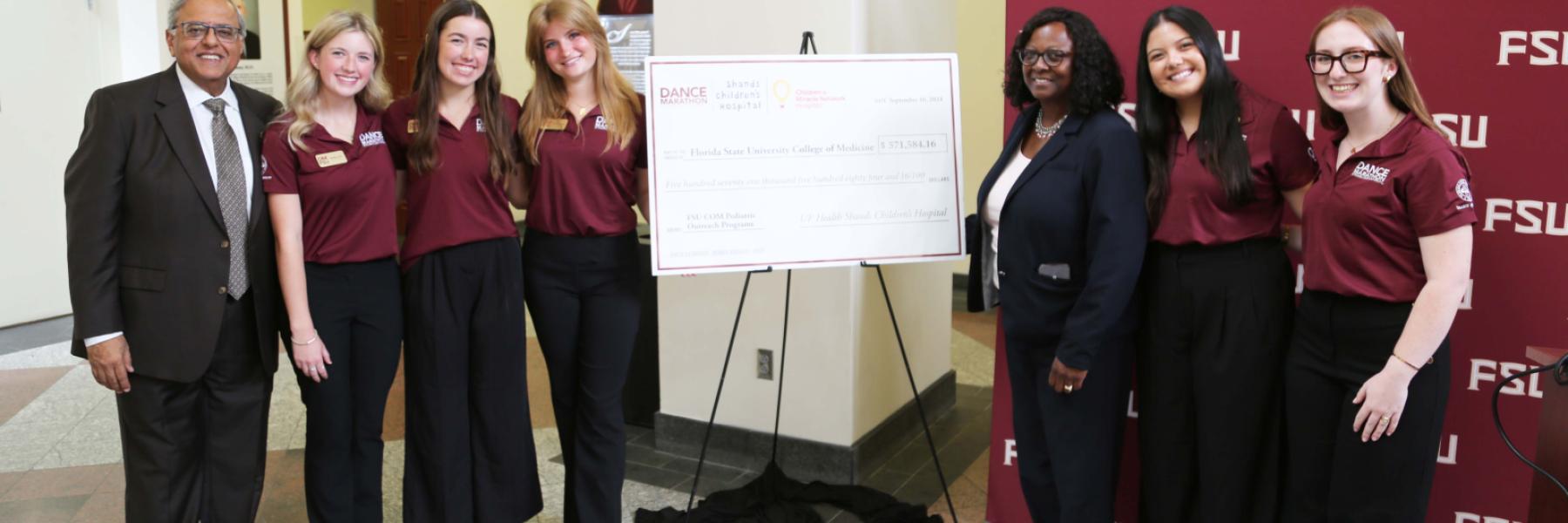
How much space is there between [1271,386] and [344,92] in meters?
2.18

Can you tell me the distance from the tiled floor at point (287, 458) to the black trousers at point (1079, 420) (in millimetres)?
823

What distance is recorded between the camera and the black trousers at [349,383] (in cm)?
258

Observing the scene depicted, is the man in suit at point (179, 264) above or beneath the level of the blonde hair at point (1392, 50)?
beneath

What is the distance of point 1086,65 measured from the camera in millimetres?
2457

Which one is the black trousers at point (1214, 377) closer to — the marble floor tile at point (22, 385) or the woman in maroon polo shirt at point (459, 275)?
the woman in maroon polo shirt at point (459, 275)

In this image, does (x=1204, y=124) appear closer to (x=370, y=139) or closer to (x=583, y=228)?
(x=583, y=228)

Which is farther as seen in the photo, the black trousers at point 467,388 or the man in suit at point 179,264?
the black trousers at point 467,388

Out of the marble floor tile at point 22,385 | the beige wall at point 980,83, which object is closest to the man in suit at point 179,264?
the marble floor tile at point 22,385

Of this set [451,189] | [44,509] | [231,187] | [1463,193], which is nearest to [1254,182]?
[1463,193]

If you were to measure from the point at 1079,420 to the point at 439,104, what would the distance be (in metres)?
1.70

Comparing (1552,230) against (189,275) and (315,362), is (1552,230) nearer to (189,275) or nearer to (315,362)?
(315,362)

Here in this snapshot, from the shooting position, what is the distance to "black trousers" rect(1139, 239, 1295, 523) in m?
2.39

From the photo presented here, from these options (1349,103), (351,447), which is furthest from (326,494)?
(1349,103)

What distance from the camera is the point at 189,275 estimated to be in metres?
2.40
